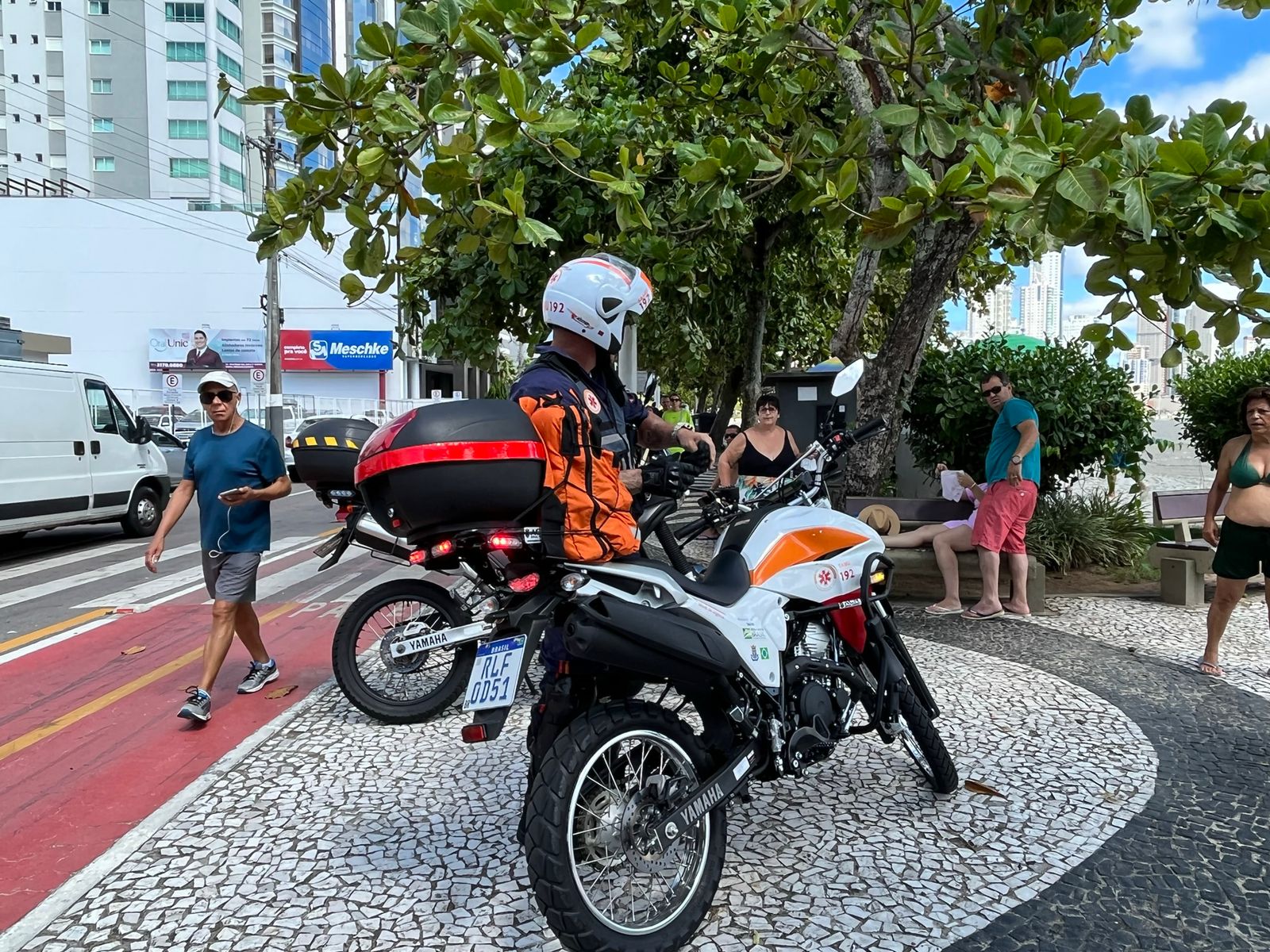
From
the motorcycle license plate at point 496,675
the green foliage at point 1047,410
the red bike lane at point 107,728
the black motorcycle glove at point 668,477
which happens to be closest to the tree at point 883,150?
the black motorcycle glove at point 668,477

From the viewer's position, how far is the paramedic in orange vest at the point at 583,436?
2764mm

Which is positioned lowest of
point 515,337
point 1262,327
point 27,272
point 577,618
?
point 577,618

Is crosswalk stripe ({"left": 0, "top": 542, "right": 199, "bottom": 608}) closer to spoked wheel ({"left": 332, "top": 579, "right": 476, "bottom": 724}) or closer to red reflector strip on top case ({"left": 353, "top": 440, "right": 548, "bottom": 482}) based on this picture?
spoked wheel ({"left": 332, "top": 579, "right": 476, "bottom": 724})

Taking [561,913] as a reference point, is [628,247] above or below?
above

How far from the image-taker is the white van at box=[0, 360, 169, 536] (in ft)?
33.9

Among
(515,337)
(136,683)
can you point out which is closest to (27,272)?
(515,337)

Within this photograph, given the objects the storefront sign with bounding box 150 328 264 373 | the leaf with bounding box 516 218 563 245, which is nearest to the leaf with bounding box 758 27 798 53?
the leaf with bounding box 516 218 563 245

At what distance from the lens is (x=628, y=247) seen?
6.52 meters

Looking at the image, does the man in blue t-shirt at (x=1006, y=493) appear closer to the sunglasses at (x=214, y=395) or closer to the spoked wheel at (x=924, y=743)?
the spoked wheel at (x=924, y=743)

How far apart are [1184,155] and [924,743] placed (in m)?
2.30

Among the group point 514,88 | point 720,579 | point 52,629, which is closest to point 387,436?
point 720,579

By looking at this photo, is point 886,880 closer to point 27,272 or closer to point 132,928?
point 132,928

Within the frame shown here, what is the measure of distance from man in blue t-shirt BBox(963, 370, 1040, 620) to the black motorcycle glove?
4.39 m

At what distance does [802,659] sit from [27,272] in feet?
147
